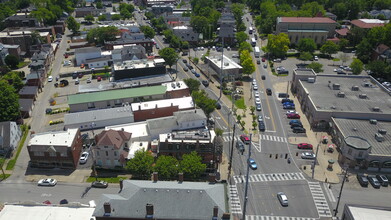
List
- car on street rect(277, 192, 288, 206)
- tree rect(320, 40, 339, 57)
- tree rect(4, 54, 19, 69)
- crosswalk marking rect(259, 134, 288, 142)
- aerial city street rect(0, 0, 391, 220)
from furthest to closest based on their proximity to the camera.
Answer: tree rect(320, 40, 339, 57)
tree rect(4, 54, 19, 69)
crosswalk marking rect(259, 134, 288, 142)
car on street rect(277, 192, 288, 206)
aerial city street rect(0, 0, 391, 220)

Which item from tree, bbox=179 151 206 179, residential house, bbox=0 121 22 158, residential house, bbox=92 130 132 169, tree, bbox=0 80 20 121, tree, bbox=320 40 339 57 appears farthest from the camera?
tree, bbox=320 40 339 57

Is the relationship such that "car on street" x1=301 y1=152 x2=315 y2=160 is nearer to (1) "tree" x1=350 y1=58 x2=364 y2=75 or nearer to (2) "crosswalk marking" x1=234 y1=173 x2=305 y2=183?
(2) "crosswalk marking" x1=234 y1=173 x2=305 y2=183

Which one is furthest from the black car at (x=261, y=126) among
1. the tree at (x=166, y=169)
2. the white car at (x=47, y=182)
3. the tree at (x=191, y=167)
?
the white car at (x=47, y=182)

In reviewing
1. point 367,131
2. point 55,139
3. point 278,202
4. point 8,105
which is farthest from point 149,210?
point 8,105

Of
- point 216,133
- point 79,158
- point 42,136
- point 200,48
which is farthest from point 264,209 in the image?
point 200,48

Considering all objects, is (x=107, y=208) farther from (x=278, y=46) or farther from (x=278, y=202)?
(x=278, y=46)

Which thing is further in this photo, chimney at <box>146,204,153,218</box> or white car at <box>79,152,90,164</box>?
white car at <box>79,152,90,164</box>

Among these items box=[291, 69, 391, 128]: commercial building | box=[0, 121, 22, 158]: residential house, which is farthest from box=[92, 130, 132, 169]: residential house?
box=[291, 69, 391, 128]: commercial building
